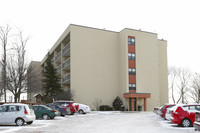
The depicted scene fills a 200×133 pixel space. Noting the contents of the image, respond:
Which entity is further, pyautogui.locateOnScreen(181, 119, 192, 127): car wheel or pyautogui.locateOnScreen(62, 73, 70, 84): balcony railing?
pyautogui.locateOnScreen(62, 73, 70, 84): balcony railing

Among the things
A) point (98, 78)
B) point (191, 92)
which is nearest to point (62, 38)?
point (98, 78)

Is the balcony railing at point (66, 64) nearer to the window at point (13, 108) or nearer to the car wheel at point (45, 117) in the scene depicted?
the car wheel at point (45, 117)

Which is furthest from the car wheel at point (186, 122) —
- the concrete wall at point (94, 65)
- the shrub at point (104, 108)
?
the concrete wall at point (94, 65)

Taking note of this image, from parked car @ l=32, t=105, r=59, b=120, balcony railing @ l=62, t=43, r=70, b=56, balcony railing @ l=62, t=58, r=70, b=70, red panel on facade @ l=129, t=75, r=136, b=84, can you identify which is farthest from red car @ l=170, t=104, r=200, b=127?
balcony railing @ l=62, t=43, r=70, b=56

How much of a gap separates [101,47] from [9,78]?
21068 mm

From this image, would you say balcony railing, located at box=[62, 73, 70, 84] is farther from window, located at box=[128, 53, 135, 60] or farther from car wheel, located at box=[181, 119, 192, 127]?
car wheel, located at box=[181, 119, 192, 127]

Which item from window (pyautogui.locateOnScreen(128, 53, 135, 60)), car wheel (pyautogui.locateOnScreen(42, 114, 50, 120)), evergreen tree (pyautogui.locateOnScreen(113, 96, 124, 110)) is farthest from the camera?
window (pyautogui.locateOnScreen(128, 53, 135, 60))

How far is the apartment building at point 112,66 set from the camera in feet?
156

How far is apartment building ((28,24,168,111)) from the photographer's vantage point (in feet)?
156

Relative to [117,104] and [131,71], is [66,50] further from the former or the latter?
[117,104]

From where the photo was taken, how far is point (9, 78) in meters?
32.8

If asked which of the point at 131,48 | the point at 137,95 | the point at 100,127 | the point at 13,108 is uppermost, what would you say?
the point at 131,48

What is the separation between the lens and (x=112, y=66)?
5075cm

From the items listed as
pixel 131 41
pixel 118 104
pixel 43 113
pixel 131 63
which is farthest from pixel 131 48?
pixel 43 113
